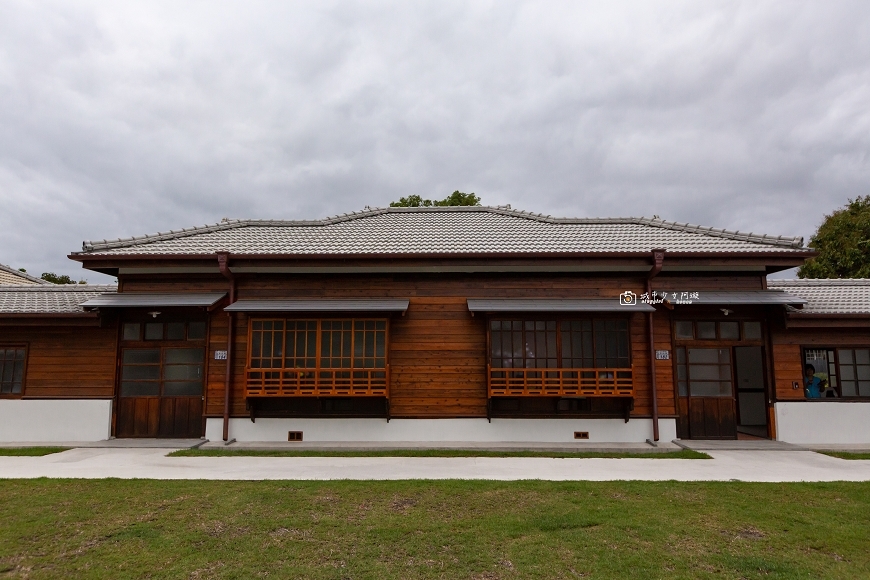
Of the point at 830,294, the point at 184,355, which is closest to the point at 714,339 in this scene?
the point at 830,294

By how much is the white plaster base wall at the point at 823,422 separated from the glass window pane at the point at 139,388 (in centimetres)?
1204

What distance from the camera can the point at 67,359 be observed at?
32.6ft

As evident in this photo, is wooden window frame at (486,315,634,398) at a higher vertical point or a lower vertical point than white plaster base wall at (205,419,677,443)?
higher

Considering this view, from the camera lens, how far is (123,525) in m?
4.94

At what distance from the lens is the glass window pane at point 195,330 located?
9.92 metres

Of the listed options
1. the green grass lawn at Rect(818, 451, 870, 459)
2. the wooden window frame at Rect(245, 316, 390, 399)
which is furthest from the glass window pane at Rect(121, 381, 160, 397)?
the green grass lawn at Rect(818, 451, 870, 459)

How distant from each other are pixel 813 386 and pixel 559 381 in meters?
5.32

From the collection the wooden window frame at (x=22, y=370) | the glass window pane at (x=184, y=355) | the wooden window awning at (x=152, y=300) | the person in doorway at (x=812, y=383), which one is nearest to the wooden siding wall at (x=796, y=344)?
the person in doorway at (x=812, y=383)

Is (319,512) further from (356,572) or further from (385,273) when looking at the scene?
(385,273)

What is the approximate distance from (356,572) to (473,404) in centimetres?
568

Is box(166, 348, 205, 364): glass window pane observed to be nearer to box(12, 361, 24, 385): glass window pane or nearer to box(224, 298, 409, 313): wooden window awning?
box(224, 298, 409, 313): wooden window awning

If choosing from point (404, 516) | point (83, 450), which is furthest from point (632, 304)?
point (83, 450)

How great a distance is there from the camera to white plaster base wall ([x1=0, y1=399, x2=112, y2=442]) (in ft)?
31.8

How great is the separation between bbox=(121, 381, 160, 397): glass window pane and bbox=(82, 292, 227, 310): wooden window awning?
1603 mm
